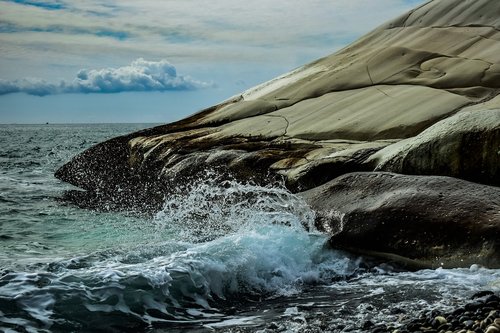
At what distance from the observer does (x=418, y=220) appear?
686cm

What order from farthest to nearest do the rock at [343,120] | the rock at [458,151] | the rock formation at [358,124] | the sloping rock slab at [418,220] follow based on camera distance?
the rock at [343,120] → the rock formation at [358,124] → the rock at [458,151] → the sloping rock slab at [418,220]

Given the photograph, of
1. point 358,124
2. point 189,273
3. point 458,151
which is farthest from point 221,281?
point 358,124

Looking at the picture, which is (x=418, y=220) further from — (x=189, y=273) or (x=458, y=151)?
(x=189, y=273)

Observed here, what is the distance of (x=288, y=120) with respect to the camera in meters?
13.9

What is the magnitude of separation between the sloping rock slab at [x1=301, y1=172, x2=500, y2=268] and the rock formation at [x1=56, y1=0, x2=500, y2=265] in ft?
0.35

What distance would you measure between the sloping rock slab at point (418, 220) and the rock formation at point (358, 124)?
108 millimetres

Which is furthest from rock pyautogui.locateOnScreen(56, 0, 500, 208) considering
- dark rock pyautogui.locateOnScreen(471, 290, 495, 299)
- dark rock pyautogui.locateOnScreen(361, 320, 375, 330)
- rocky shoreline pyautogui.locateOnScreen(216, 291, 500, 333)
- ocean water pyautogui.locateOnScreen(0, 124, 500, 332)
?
dark rock pyautogui.locateOnScreen(361, 320, 375, 330)

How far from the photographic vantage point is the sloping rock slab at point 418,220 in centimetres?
640

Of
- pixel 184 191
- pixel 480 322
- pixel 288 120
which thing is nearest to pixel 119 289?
pixel 480 322

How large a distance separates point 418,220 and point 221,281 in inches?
96.8

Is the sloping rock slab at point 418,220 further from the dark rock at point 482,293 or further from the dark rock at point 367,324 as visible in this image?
the dark rock at point 367,324

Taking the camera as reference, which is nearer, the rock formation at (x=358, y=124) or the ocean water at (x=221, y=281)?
the ocean water at (x=221, y=281)

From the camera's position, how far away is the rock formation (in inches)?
332

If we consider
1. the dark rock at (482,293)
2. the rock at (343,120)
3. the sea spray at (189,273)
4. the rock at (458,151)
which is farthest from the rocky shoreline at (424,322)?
the rock at (343,120)
